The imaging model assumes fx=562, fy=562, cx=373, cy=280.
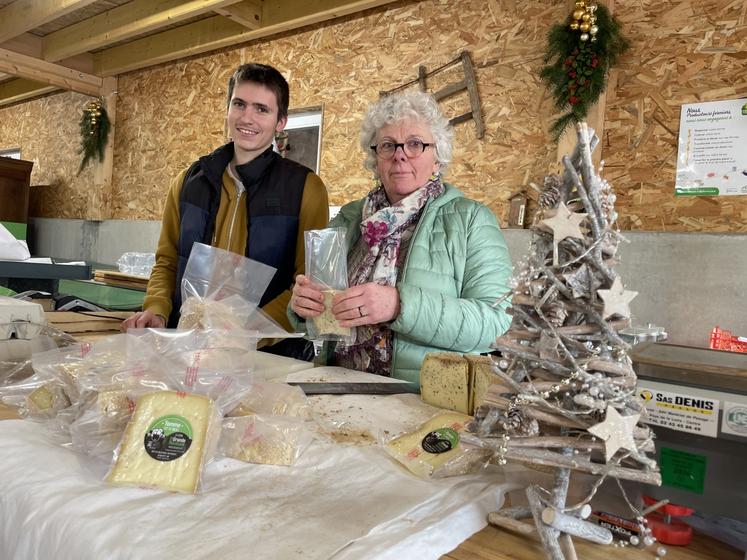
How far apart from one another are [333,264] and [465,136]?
245 centimetres

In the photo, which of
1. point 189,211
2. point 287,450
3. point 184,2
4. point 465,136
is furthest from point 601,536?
point 184,2

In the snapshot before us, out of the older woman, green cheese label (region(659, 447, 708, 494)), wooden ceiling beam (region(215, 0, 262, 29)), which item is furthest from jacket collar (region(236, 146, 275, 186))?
wooden ceiling beam (region(215, 0, 262, 29))

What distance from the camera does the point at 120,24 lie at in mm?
5234

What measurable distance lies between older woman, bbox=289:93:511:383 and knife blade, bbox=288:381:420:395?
15 centimetres

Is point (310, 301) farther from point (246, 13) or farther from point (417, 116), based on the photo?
point (246, 13)

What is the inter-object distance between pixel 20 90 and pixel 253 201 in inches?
286

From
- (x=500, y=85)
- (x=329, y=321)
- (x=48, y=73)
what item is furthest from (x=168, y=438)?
(x=48, y=73)

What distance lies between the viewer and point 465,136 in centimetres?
369

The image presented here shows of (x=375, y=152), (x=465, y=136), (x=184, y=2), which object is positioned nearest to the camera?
(x=375, y=152)

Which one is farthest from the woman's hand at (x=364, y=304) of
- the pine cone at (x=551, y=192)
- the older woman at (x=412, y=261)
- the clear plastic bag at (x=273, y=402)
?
the pine cone at (x=551, y=192)

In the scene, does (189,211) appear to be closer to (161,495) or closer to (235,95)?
(235,95)

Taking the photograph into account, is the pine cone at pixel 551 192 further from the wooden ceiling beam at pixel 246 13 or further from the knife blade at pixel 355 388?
the wooden ceiling beam at pixel 246 13

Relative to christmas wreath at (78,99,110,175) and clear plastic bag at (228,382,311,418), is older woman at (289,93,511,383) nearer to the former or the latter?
clear plastic bag at (228,382,311,418)

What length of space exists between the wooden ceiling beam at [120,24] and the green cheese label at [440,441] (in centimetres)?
407
